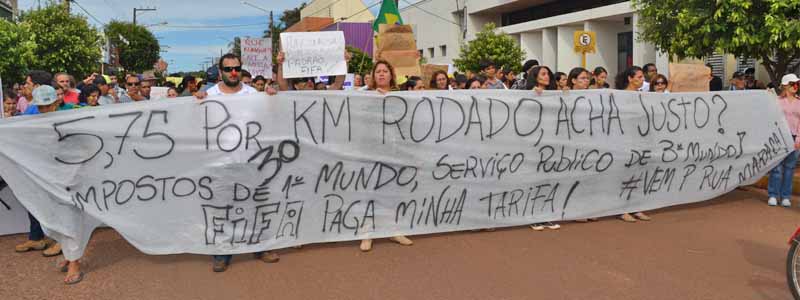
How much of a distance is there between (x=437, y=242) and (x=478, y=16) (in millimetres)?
35837

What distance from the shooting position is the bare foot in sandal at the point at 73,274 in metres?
4.54

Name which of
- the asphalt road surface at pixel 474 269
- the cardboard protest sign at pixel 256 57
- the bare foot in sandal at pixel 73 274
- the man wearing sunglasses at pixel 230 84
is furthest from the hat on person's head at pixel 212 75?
the bare foot in sandal at pixel 73 274

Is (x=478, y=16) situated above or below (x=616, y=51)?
above

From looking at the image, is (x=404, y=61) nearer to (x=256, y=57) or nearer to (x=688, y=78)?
(x=256, y=57)

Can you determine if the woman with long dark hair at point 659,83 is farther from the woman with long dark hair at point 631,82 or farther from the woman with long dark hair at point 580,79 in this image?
the woman with long dark hair at point 580,79

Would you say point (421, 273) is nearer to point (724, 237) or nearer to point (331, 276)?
point (331, 276)

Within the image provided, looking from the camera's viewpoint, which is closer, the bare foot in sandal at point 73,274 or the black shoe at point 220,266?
the bare foot in sandal at point 73,274

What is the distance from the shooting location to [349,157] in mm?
5250

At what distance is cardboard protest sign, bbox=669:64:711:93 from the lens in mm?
6898

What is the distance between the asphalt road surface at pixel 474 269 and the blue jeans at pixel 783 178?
126 cm

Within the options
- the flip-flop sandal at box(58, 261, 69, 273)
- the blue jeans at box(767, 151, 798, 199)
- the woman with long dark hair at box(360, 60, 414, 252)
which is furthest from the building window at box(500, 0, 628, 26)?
the flip-flop sandal at box(58, 261, 69, 273)

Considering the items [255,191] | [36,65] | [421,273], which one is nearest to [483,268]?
[421,273]

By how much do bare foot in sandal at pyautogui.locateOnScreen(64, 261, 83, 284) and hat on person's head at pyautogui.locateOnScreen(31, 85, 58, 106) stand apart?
1270mm

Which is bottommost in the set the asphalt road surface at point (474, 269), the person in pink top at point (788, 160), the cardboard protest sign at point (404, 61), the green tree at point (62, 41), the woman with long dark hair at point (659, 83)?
the asphalt road surface at point (474, 269)
